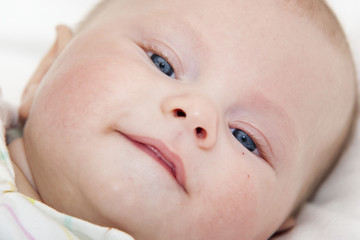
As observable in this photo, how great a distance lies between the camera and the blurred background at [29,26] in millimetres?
1873

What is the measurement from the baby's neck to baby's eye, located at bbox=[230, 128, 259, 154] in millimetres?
506

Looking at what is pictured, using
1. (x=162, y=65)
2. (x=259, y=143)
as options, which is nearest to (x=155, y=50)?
(x=162, y=65)

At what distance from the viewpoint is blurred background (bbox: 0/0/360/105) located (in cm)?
187

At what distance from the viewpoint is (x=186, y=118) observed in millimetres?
999

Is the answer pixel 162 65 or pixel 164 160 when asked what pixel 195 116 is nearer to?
pixel 164 160

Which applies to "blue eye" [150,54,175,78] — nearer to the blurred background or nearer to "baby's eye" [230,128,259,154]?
"baby's eye" [230,128,259,154]

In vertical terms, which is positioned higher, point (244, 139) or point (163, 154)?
point (244, 139)

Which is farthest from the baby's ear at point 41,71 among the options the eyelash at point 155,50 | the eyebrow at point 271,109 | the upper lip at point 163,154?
the eyebrow at point 271,109

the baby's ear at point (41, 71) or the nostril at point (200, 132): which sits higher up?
the nostril at point (200, 132)

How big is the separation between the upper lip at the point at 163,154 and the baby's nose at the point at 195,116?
6 cm

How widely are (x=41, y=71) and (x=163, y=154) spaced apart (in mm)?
638

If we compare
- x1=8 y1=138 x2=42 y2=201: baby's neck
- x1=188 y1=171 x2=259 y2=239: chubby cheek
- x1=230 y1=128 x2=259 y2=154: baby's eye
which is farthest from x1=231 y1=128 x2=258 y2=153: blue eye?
x1=8 y1=138 x2=42 y2=201: baby's neck

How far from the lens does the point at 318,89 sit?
1.26 m

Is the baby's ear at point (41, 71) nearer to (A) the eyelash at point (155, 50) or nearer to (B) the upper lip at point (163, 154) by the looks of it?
(A) the eyelash at point (155, 50)
